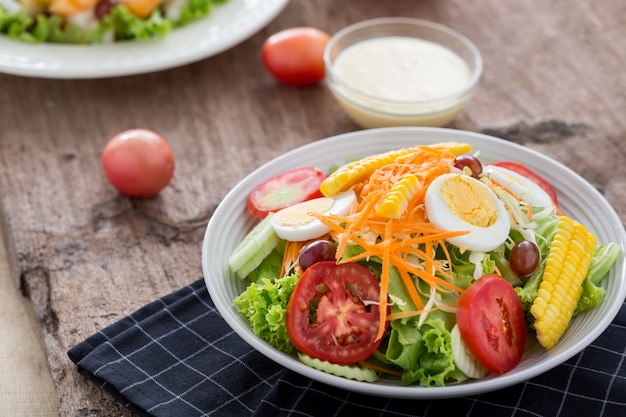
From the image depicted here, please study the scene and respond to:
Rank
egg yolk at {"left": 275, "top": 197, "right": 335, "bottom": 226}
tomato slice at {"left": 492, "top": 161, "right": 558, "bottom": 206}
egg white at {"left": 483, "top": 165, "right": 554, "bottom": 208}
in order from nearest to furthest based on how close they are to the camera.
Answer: egg yolk at {"left": 275, "top": 197, "right": 335, "bottom": 226} → egg white at {"left": 483, "top": 165, "right": 554, "bottom": 208} → tomato slice at {"left": 492, "top": 161, "right": 558, "bottom": 206}

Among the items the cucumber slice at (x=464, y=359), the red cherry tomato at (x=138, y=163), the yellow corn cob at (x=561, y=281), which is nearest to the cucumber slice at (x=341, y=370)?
the cucumber slice at (x=464, y=359)

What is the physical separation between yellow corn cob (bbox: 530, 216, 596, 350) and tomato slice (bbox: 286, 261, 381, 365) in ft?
1.62

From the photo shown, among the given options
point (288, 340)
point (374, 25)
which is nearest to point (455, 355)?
point (288, 340)

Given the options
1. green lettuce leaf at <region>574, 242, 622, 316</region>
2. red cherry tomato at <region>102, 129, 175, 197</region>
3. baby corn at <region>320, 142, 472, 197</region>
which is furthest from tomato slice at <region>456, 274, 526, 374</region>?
red cherry tomato at <region>102, 129, 175, 197</region>

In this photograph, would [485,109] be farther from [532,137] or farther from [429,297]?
[429,297]

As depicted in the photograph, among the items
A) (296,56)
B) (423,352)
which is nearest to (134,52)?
(296,56)

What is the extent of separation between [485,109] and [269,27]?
1.40m

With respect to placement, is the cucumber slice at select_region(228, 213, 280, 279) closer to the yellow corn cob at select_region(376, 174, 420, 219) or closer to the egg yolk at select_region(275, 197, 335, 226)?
the egg yolk at select_region(275, 197, 335, 226)

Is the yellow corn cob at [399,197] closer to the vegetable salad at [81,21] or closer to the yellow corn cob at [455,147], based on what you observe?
the yellow corn cob at [455,147]

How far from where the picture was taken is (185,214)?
3.34m

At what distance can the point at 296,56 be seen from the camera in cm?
400

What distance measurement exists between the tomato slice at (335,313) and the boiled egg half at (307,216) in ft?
0.54

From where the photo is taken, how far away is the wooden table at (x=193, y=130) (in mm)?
2998

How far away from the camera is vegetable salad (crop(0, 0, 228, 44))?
3945mm
